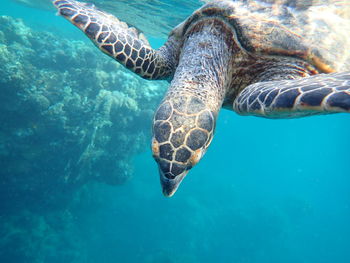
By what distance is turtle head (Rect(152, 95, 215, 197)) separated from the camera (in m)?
2.27

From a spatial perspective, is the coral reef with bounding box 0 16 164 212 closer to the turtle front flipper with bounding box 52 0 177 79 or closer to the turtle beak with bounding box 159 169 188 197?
the turtle front flipper with bounding box 52 0 177 79

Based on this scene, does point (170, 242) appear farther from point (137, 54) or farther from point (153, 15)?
point (153, 15)

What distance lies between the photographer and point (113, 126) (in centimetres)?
1183

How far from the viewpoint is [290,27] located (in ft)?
11.9

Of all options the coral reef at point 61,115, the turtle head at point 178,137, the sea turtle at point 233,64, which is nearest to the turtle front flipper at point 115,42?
the sea turtle at point 233,64

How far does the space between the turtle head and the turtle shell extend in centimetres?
164

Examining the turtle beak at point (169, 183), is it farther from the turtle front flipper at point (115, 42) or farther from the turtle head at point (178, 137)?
the turtle front flipper at point (115, 42)

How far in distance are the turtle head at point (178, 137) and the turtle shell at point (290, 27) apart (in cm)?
164

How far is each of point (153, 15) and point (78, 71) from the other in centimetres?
801

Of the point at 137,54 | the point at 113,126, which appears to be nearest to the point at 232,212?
the point at 113,126

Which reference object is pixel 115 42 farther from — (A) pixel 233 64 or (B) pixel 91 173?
(B) pixel 91 173

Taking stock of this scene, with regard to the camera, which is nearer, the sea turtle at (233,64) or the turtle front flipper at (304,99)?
the turtle front flipper at (304,99)

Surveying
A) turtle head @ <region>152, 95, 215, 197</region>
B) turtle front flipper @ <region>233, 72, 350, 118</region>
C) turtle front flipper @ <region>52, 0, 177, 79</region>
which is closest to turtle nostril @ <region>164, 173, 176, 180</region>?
turtle head @ <region>152, 95, 215, 197</region>

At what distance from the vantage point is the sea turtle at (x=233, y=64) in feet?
7.40
